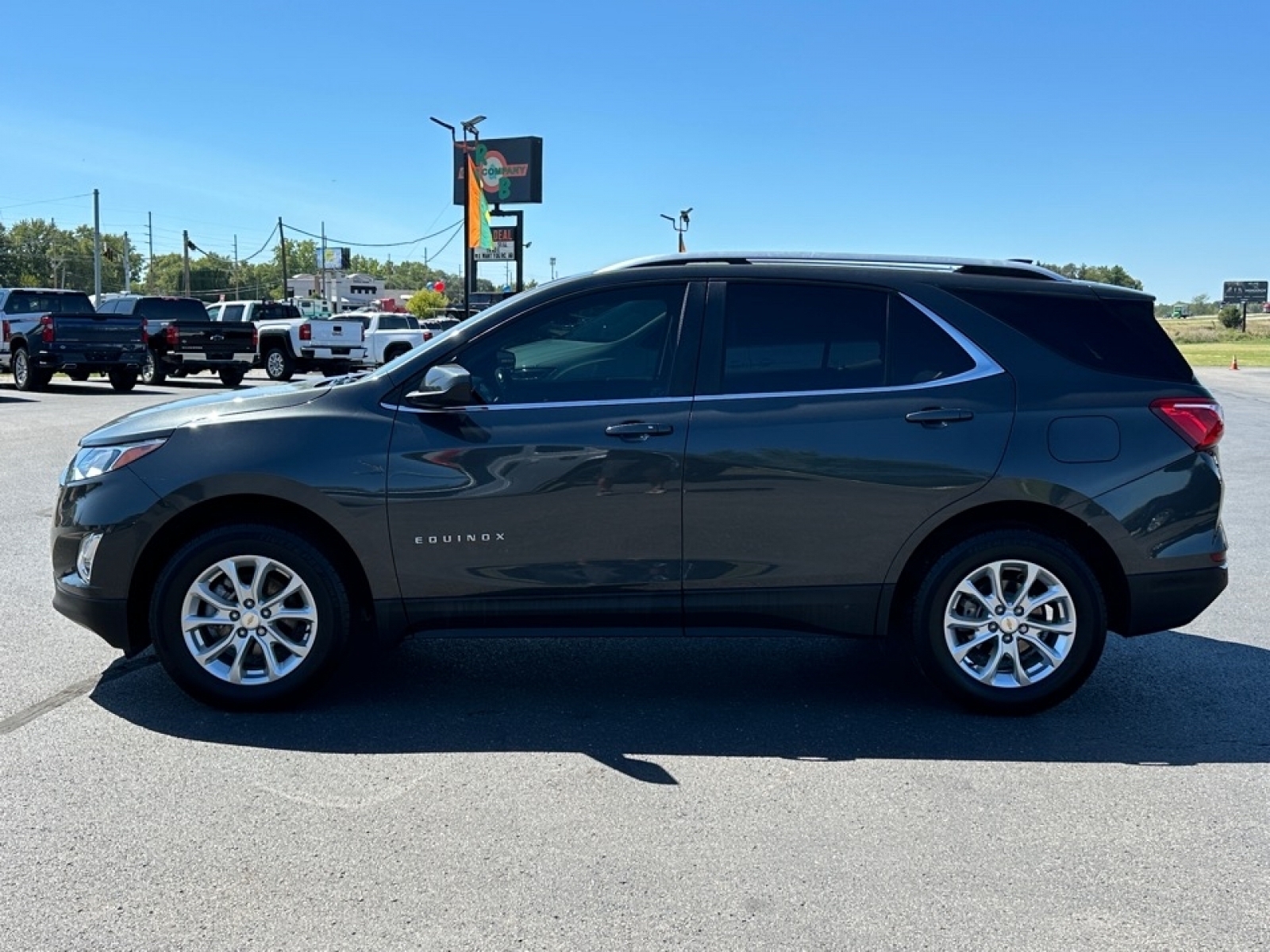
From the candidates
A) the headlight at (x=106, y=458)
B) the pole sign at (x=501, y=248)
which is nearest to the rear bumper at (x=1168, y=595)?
the headlight at (x=106, y=458)

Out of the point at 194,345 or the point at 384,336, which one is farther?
the point at 384,336

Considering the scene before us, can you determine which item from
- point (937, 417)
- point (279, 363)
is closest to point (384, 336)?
point (279, 363)

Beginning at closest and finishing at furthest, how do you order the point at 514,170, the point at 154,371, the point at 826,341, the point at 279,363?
the point at 826,341 < the point at 154,371 < the point at 279,363 < the point at 514,170

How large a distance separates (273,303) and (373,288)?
107918 millimetres

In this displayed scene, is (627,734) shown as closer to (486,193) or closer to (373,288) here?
(486,193)

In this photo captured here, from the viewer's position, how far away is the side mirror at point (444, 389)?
4625mm

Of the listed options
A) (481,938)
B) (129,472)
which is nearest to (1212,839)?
(481,938)

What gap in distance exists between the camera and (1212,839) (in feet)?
12.3

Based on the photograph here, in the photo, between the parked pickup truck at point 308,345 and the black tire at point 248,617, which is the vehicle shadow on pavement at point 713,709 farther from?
the parked pickup truck at point 308,345

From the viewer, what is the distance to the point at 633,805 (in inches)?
156

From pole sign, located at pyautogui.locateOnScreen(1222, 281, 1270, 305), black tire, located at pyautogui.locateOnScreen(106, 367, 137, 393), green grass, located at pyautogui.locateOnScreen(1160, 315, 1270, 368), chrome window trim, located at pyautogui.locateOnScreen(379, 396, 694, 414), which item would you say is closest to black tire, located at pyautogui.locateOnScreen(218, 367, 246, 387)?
black tire, located at pyautogui.locateOnScreen(106, 367, 137, 393)

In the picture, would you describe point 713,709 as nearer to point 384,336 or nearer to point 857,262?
point 857,262

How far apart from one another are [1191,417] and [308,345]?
2604 centimetres

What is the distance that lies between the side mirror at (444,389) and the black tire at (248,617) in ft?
2.44
